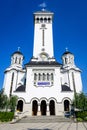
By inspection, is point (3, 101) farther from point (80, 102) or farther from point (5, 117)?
point (80, 102)

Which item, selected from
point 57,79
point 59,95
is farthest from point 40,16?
point 59,95

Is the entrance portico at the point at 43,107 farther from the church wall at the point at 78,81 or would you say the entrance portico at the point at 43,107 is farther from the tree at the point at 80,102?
the church wall at the point at 78,81

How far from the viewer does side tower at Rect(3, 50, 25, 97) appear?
36.7 m

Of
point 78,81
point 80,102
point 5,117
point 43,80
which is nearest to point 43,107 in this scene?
point 43,80

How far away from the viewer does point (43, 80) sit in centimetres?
3369

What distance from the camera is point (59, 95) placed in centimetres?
3186

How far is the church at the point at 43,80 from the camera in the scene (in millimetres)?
31453

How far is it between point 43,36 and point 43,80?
15.8 meters

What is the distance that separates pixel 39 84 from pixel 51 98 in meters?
4.30

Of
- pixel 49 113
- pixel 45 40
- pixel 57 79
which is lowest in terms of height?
pixel 49 113

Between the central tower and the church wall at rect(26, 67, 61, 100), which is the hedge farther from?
the central tower

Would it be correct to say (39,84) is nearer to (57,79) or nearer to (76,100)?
(57,79)

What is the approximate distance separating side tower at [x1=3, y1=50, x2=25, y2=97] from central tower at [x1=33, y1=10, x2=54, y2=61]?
5.74 meters

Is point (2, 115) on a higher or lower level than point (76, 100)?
lower
